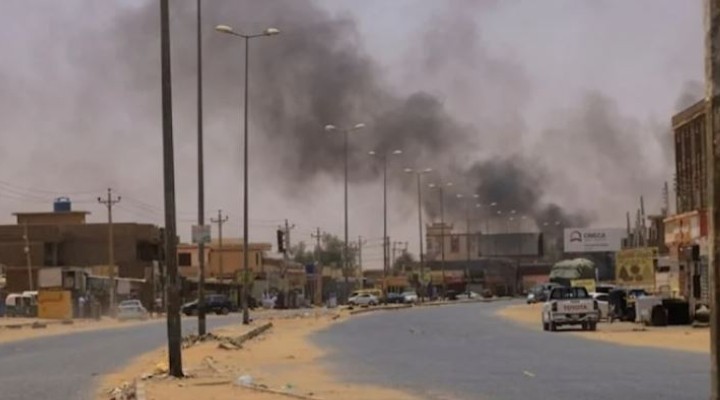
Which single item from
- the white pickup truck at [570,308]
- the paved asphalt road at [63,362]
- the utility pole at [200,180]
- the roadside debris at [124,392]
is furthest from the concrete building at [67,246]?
the roadside debris at [124,392]

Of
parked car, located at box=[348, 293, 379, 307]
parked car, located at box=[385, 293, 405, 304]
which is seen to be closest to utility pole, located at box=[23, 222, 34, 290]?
parked car, located at box=[348, 293, 379, 307]

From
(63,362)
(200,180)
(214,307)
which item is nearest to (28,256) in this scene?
(214,307)

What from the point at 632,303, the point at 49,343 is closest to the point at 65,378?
the point at 49,343

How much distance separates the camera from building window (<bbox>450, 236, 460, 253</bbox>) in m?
177

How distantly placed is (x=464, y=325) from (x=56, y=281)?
39.6 metres

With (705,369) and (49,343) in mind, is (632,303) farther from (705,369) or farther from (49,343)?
(705,369)

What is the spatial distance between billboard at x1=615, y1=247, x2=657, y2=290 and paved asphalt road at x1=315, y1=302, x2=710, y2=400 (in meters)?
22.6

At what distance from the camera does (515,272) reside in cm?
16488

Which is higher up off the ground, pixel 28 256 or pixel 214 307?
pixel 28 256

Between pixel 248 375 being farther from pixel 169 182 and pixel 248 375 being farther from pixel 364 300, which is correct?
pixel 364 300

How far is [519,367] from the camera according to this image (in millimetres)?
24609

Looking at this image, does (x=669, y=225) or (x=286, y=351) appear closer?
(x=286, y=351)

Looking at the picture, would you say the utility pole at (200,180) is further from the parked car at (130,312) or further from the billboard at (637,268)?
the parked car at (130,312)

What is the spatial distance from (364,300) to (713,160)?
9110 centimetres
